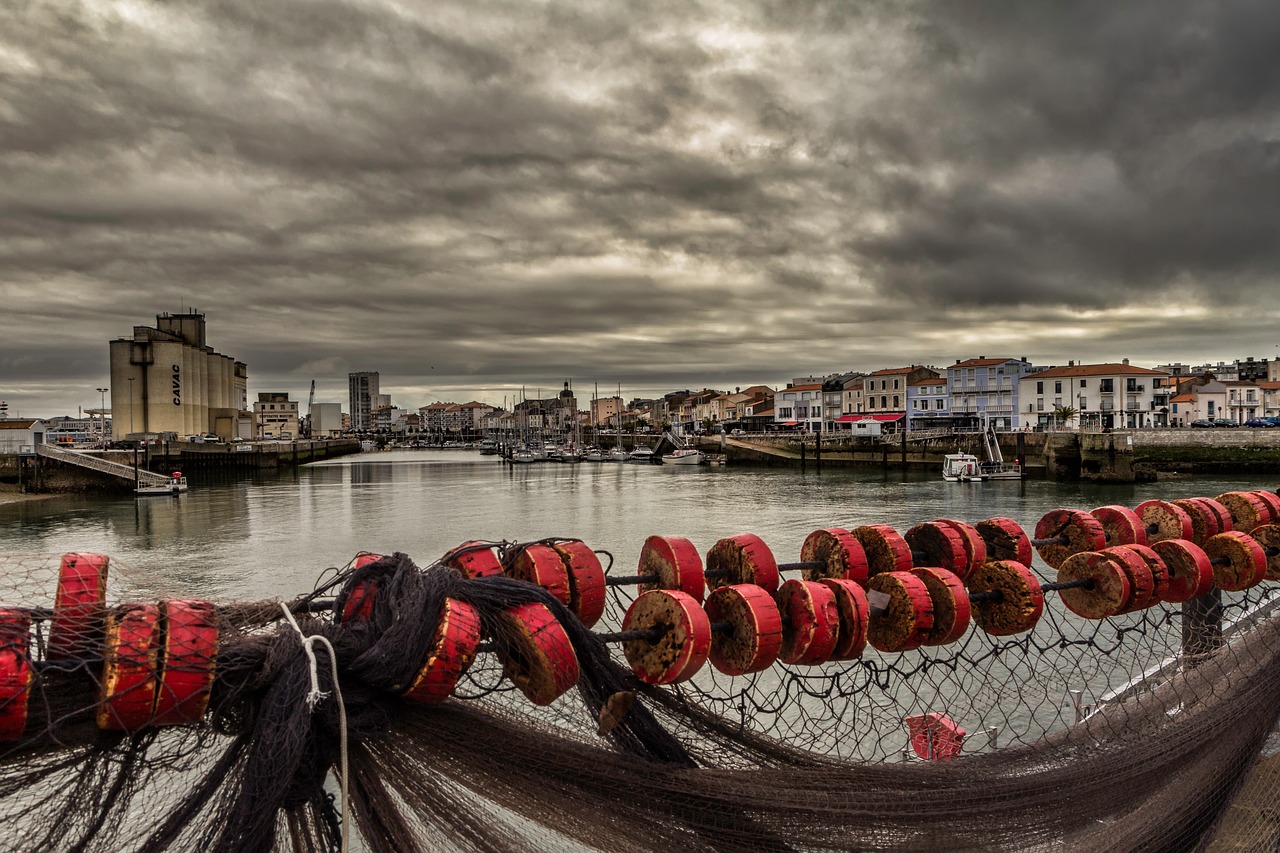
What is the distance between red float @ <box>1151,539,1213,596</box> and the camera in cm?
364

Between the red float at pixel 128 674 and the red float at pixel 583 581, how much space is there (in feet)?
3.56

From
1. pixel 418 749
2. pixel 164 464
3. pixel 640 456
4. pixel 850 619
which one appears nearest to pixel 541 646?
pixel 418 749

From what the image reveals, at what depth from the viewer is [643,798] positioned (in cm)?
208

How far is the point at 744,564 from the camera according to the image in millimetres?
3002

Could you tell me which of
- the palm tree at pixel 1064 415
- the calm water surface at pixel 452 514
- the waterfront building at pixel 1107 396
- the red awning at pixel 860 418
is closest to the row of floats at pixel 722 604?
the calm water surface at pixel 452 514

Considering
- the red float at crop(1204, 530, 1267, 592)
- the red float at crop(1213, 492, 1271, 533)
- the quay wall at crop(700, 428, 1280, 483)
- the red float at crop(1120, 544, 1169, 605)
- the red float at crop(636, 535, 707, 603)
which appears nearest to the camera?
the red float at crop(636, 535, 707, 603)

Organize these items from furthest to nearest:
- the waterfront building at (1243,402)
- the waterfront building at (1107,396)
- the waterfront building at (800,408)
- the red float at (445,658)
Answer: the waterfront building at (800,408), the waterfront building at (1243,402), the waterfront building at (1107,396), the red float at (445,658)

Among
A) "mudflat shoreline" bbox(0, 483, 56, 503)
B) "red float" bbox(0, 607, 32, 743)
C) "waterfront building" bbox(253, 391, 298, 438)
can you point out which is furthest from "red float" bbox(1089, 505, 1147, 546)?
"waterfront building" bbox(253, 391, 298, 438)

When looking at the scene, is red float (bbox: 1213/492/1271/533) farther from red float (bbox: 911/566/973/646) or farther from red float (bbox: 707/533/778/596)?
red float (bbox: 707/533/778/596)

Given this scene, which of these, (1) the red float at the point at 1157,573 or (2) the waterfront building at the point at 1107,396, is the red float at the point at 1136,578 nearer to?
(1) the red float at the point at 1157,573

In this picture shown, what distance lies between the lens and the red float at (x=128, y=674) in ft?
5.25

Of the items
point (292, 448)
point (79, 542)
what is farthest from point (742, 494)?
point (292, 448)

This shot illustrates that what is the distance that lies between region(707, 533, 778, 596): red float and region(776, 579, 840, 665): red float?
240mm

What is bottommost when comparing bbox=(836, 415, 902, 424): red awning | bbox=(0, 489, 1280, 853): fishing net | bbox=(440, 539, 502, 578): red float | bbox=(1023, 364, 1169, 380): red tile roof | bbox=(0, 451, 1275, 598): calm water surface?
bbox=(0, 451, 1275, 598): calm water surface
